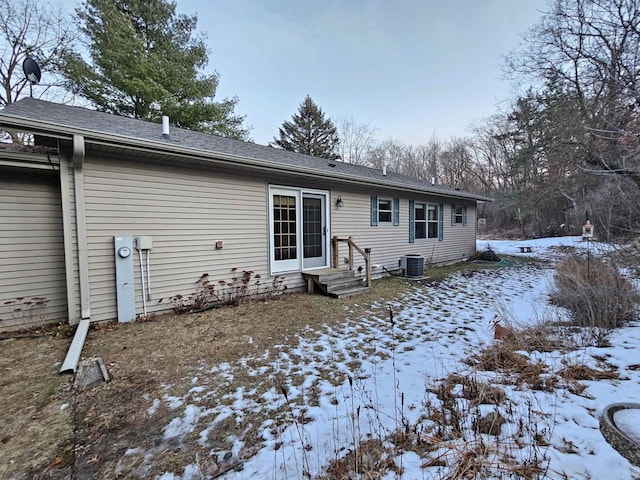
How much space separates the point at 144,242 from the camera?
4598 mm

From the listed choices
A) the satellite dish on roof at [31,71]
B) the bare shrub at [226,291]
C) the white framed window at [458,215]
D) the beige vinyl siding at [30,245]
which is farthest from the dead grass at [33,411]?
the white framed window at [458,215]

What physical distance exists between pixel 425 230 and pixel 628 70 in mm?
6033

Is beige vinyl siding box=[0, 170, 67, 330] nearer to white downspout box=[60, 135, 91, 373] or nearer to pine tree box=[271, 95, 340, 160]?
white downspout box=[60, 135, 91, 373]

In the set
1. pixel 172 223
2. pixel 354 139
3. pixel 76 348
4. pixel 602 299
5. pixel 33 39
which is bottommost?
pixel 76 348

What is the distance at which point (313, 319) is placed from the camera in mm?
4730

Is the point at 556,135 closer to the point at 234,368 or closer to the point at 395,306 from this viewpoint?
the point at 395,306

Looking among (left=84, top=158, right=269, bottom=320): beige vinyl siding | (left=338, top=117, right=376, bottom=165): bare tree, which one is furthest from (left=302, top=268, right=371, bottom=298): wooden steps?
(left=338, top=117, right=376, bottom=165): bare tree

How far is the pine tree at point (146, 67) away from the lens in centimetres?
1049

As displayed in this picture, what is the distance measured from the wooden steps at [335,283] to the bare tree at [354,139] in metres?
19.9

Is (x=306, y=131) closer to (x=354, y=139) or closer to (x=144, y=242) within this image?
(x=354, y=139)

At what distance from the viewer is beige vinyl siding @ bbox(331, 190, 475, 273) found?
7.57 metres

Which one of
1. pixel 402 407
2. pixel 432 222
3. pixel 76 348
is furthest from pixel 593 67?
pixel 76 348

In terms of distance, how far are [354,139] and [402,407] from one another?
25600 millimetres

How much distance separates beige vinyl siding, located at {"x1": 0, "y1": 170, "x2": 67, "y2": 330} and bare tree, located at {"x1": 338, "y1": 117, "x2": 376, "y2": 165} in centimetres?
2250
